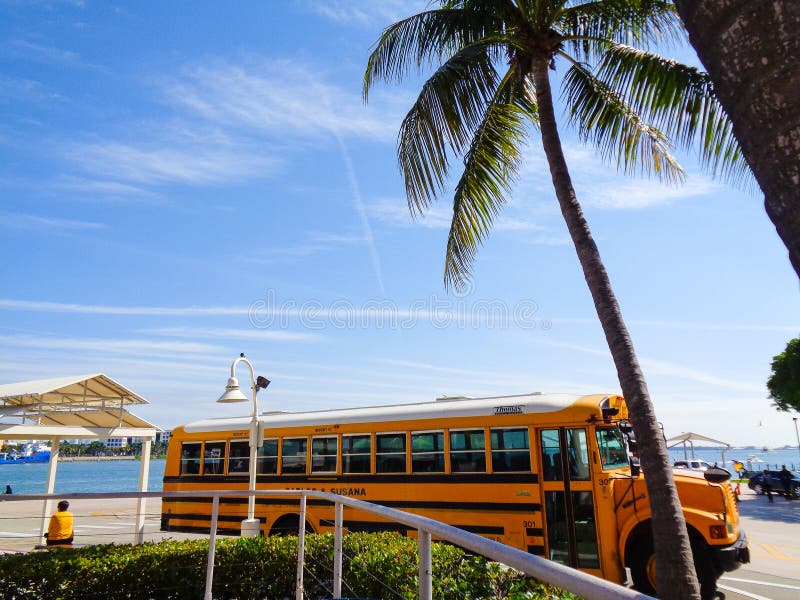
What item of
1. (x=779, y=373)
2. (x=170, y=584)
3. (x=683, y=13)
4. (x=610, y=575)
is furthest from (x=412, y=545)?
(x=779, y=373)

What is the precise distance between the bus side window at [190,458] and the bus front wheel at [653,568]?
8.62 meters

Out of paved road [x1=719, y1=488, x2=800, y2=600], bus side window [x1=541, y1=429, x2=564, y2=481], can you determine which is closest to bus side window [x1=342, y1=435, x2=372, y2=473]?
bus side window [x1=541, y1=429, x2=564, y2=481]

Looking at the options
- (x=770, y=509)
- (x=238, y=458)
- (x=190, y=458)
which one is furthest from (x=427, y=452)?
(x=770, y=509)

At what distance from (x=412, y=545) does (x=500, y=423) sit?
3.46 meters

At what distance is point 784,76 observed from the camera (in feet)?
5.17

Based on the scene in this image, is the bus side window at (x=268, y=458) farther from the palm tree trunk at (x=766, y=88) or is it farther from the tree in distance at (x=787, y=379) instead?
the tree in distance at (x=787, y=379)

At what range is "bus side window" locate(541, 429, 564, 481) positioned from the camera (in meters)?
8.54

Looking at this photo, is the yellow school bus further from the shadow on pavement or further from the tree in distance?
the tree in distance

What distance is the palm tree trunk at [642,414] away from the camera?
5.10 metres

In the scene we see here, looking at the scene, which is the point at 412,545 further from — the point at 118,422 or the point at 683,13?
the point at 118,422

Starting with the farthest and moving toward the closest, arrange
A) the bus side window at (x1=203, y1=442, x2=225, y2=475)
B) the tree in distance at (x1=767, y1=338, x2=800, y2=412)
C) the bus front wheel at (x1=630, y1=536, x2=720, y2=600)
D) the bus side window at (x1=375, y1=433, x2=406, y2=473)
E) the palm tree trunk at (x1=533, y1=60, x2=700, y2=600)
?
1. the tree in distance at (x1=767, y1=338, x2=800, y2=412)
2. the bus side window at (x1=203, y1=442, x2=225, y2=475)
3. the bus side window at (x1=375, y1=433, x2=406, y2=473)
4. the bus front wheel at (x1=630, y1=536, x2=720, y2=600)
5. the palm tree trunk at (x1=533, y1=60, x2=700, y2=600)

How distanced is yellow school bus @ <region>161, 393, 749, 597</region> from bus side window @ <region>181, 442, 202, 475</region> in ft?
1.24

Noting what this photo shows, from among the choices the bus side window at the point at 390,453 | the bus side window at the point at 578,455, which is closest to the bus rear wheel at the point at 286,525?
the bus side window at the point at 390,453

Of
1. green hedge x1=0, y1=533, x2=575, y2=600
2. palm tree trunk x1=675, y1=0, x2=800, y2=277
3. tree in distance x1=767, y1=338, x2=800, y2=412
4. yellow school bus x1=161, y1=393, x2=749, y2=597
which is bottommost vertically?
green hedge x1=0, y1=533, x2=575, y2=600
